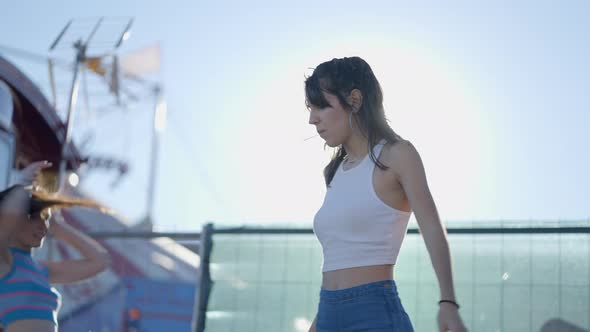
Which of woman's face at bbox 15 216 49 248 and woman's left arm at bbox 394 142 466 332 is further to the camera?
woman's face at bbox 15 216 49 248

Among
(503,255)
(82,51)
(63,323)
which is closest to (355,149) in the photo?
(503,255)

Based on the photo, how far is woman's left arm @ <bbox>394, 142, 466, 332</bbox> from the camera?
7.26 feet

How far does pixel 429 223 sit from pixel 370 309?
0.30 metres

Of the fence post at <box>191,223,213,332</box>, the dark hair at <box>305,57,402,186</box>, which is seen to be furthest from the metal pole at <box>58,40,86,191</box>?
the dark hair at <box>305,57,402,186</box>

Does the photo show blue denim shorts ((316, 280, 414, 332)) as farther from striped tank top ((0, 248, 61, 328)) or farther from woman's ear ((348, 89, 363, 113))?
striped tank top ((0, 248, 61, 328))

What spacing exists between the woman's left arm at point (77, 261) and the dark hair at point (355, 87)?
6.24ft

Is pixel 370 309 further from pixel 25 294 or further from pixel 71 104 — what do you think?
pixel 71 104

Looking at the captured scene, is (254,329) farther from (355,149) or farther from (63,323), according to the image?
(63,323)

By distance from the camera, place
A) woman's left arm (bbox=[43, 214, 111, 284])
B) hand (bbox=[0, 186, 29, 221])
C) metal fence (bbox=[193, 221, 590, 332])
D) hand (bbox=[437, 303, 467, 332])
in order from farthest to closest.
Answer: metal fence (bbox=[193, 221, 590, 332]) → woman's left arm (bbox=[43, 214, 111, 284]) → hand (bbox=[0, 186, 29, 221]) → hand (bbox=[437, 303, 467, 332])

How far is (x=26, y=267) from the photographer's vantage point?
149 inches

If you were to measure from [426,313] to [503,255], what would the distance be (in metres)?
0.57

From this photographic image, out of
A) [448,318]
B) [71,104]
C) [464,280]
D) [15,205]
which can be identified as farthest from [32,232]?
[71,104]

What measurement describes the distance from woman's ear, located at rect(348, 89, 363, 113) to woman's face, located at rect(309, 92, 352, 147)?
27mm

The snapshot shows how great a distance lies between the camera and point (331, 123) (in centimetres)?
263
